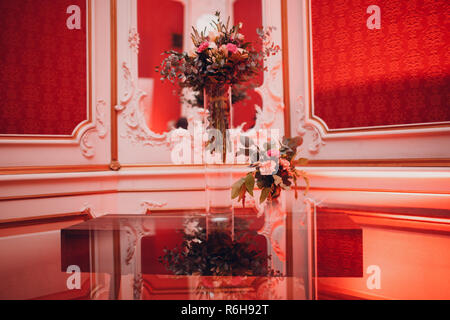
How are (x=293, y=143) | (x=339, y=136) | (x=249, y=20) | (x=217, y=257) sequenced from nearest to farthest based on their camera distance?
(x=217, y=257)
(x=293, y=143)
(x=339, y=136)
(x=249, y=20)

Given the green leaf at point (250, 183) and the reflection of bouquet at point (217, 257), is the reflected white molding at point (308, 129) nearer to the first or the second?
the green leaf at point (250, 183)

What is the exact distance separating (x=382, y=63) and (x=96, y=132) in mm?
2172

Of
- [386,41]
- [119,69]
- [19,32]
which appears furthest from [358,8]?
[19,32]

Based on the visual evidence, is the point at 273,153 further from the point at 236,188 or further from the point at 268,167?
the point at 236,188

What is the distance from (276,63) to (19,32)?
1.90m

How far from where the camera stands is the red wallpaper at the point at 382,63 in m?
1.95

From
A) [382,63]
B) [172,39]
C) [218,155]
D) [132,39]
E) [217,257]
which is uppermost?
[172,39]

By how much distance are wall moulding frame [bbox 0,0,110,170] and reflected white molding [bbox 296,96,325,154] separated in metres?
1.54

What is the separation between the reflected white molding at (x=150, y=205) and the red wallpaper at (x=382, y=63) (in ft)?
4.75

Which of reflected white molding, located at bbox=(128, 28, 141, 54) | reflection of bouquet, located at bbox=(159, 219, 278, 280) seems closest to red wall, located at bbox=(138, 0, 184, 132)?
reflected white molding, located at bbox=(128, 28, 141, 54)

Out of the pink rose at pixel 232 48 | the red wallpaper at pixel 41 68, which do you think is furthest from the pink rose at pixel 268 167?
the red wallpaper at pixel 41 68

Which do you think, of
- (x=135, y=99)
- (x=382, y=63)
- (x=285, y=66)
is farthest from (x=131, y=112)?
(x=382, y=63)

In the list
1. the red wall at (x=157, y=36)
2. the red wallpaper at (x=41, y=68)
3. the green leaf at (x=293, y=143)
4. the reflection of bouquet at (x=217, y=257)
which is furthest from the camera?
the red wall at (x=157, y=36)

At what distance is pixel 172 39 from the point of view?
10.6 ft
